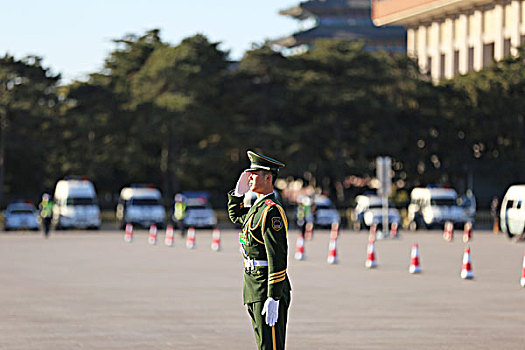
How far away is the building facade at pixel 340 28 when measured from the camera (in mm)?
150125

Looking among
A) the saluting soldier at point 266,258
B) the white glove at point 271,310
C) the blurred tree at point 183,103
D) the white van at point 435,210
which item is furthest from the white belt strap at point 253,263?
the blurred tree at point 183,103

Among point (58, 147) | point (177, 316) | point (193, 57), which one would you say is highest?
point (193, 57)

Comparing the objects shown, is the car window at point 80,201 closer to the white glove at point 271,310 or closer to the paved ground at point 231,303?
the paved ground at point 231,303

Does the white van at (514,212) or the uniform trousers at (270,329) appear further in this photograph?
the white van at (514,212)

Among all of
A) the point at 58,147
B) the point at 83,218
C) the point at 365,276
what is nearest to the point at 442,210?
the point at 83,218

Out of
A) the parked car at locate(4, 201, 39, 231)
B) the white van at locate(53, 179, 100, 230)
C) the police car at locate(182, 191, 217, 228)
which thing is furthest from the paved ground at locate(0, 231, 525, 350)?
the police car at locate(182, 191, 217, 228)

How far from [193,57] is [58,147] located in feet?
32.6

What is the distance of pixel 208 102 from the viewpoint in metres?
77.6

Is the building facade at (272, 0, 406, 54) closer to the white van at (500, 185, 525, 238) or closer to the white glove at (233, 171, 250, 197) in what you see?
the white van at (500, 185, 525, 238)

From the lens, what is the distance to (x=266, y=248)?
937 centimetres

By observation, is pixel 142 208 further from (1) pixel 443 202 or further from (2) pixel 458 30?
(2) pixel 458 30

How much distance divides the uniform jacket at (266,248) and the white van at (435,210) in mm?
52285

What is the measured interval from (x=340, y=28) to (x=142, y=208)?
9485cm

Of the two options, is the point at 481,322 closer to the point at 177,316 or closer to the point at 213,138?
the point at 177,316
